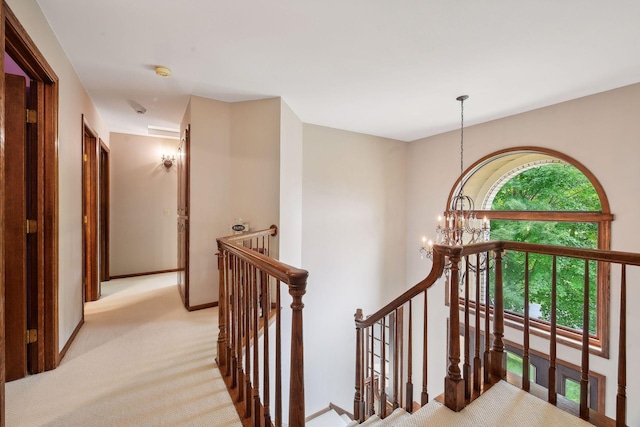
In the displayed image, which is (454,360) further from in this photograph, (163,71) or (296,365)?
(163,71)

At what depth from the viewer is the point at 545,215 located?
3389mm

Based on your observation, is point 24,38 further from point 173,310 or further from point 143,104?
point 173,310

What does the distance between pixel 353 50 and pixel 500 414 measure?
2.53m

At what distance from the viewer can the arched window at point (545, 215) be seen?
2.95 m

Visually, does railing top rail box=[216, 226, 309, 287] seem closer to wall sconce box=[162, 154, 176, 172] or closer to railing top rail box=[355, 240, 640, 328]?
railing top rail box=[355, 240, 640, 328]

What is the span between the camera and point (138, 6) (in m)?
1.72

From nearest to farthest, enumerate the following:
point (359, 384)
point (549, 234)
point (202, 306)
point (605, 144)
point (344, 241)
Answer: point (359, 384), point (605, 144), point (202, 306), point (549, 234), point (344, 241)

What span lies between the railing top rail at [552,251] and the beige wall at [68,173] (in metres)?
2.67

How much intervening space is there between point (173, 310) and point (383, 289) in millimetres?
3187

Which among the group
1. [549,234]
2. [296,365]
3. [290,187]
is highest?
[290,187]

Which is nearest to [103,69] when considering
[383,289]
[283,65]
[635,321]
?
[283,65]

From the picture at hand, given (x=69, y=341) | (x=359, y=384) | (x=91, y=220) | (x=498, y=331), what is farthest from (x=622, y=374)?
(x=91, y=220)

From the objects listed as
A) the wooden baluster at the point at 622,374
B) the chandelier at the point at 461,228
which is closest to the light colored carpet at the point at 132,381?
the wooden baluster at the point at 622,374

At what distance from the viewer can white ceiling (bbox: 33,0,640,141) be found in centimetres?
176
